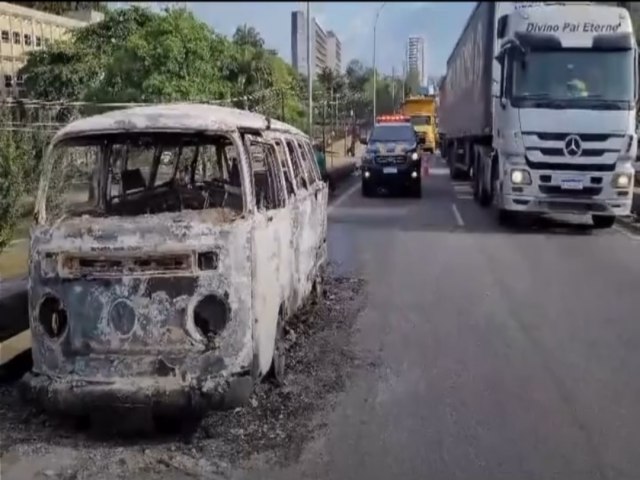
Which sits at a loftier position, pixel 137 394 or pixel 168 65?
pixel 168 65

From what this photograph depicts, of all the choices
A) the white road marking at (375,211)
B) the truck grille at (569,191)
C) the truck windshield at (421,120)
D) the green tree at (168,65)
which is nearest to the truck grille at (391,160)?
the white road marking at (375,211)

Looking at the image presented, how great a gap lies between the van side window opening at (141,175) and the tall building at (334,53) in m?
13.0

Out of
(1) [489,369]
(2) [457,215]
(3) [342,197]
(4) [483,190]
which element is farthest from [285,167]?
(3) [342,197]

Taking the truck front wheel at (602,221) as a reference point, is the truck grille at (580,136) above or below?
above

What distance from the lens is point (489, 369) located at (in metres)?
6.93

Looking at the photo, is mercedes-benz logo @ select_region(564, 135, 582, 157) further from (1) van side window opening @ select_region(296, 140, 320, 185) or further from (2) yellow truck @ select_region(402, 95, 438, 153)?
(2) yellow truck @ select_region(402, 95, 438, 153)

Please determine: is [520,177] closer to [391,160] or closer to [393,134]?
[391,160]

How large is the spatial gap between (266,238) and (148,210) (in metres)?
1.03

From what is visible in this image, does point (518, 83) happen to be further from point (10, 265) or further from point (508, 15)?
point (10, 265)

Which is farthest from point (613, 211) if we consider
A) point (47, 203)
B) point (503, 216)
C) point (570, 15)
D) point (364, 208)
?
point (47, 203)

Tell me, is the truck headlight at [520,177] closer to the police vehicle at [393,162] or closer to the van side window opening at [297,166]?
the van side window opening at [297,166]

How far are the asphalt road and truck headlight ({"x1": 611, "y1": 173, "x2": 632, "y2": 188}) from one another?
63.6 inches

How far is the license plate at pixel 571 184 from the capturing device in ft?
50.1

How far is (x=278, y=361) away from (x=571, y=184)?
33.8ft
